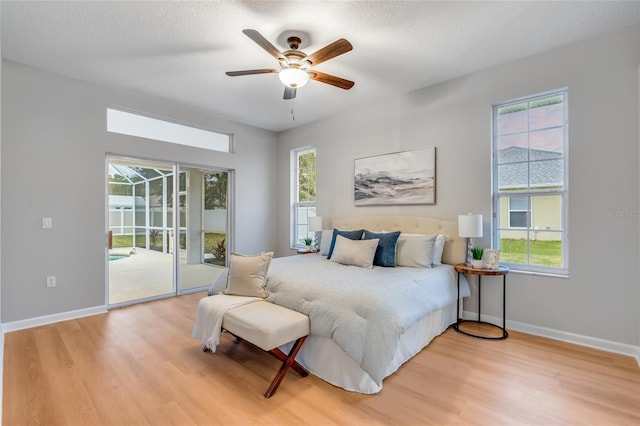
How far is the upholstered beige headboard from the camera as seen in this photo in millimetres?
3463

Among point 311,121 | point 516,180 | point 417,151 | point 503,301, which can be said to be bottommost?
point 503,301

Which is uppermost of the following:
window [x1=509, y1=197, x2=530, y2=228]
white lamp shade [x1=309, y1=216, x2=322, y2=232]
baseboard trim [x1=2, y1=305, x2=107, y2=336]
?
window [x1=509, y1=197, x2=530, y2=228]

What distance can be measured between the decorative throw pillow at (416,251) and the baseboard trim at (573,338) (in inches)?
37.7

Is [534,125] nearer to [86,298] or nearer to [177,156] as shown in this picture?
[177,156]

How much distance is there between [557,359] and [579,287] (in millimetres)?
741

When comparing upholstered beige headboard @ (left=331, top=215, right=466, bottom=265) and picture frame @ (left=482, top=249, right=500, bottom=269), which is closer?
picture frame @ (left=482, top=249, right=500, bottom=269)

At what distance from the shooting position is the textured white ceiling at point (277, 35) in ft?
7.73

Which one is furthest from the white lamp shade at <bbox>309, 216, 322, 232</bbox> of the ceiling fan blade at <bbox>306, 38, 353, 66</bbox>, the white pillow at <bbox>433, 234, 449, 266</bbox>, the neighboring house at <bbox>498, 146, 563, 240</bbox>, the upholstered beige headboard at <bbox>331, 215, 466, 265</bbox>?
the ceiling fan blade at <bbox>306, 38, 353, 66</bbox>

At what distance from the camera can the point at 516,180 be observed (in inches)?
129

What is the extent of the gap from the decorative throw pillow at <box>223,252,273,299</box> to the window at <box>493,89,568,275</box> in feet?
8.37

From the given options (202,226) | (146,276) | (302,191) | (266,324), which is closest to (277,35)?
(266,324)

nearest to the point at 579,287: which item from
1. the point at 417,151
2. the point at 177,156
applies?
the point at 417,151

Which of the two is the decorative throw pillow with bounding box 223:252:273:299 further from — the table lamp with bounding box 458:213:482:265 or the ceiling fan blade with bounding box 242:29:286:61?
the table lamp with bounding box 458:213:482:265

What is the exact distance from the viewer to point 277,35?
270 cm
